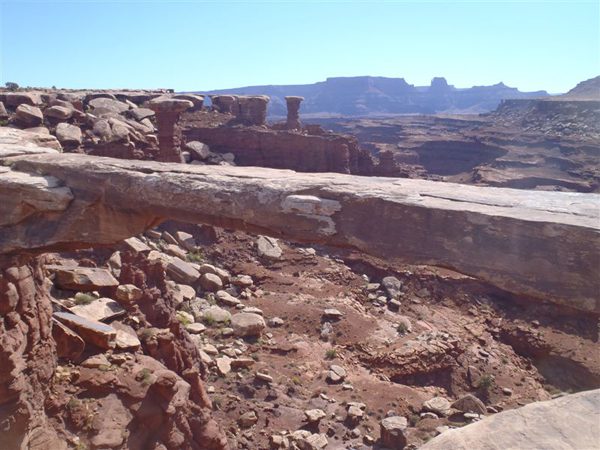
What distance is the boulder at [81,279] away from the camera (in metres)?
6.15

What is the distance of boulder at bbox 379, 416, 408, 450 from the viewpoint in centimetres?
765

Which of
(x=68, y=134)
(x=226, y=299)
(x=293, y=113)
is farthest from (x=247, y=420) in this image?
(x=293, y=113)

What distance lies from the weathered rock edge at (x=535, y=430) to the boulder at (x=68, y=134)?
12201mm

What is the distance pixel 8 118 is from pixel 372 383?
38.3ft

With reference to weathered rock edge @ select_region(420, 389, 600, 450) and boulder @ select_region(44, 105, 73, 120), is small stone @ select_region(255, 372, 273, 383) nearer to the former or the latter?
weathered rock edge @ select_region(420, 389, 600, 450)

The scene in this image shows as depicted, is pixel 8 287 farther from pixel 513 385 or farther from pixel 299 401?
pixel 513 385

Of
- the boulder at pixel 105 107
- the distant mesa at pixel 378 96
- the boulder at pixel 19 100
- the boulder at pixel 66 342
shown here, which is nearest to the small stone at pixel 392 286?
the boulder at pixel 66 342

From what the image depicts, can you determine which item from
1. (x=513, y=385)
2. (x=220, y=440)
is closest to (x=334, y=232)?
(x=220, y=440)

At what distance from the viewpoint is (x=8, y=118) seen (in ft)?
44.6

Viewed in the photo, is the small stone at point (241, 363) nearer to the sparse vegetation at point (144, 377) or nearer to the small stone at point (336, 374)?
the small stone at point (336, 374)

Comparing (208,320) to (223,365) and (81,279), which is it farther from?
(81,279)

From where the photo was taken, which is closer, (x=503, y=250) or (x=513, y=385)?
(x=503, y=250)

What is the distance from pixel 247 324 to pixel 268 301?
213 cm

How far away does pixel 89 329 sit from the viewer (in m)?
5.24
